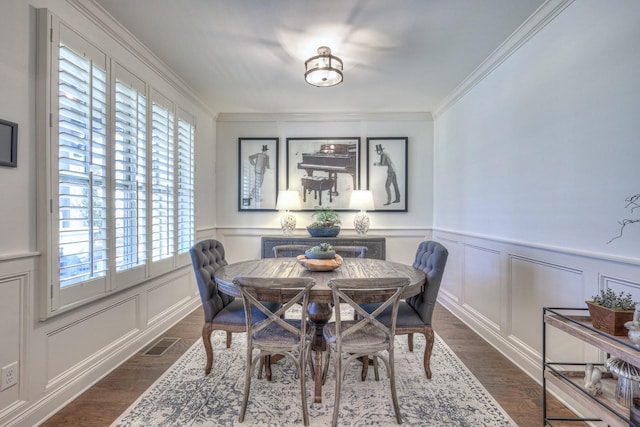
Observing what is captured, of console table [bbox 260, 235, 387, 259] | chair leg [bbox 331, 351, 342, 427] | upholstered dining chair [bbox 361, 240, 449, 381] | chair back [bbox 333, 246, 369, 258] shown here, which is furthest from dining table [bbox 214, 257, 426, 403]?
console table [bbox 260, 235, 387, 259]

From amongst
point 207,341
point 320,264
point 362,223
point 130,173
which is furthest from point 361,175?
point 207,341

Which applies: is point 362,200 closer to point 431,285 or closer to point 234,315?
point 431,285

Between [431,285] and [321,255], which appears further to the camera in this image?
[321,255]

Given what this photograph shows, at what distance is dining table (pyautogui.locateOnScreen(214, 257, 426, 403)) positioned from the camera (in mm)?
1842

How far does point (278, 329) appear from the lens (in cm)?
199

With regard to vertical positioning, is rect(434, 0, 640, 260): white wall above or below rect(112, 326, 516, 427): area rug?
above

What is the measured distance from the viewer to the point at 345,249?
11.3 ft

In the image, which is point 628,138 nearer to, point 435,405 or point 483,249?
point 483,249

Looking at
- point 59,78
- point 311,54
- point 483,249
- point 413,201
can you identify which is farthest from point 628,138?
point 59,78

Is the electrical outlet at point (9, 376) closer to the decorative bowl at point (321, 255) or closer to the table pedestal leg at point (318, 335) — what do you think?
the table pedestal leg at point (318, 335)

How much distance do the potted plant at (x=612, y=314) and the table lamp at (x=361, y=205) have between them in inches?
117

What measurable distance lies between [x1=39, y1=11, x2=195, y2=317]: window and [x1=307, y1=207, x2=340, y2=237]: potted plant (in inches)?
71.1

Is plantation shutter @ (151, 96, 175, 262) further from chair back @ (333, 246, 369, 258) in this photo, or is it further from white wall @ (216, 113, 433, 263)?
chair back @ (333, 246, 369, 258)

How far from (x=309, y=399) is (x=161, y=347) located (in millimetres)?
1616
